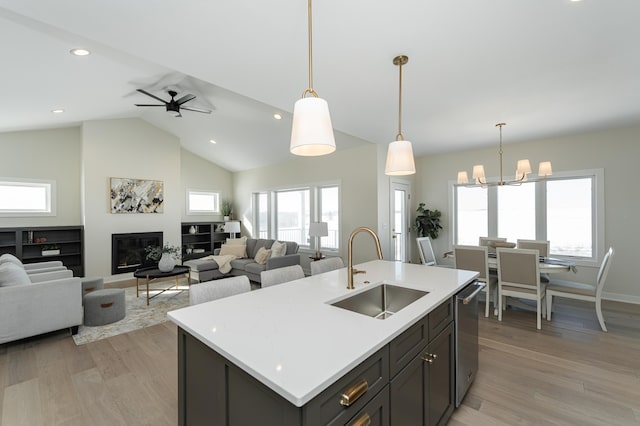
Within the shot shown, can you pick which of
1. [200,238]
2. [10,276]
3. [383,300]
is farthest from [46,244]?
[383,300]

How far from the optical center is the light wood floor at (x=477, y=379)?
194 cm

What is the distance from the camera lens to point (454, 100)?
3.26 metres

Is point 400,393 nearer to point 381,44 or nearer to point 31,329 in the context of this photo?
point 381,44

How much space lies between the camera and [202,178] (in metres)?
7.98

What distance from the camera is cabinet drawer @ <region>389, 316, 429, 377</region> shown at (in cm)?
122

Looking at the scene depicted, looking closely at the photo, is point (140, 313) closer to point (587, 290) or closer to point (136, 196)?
point (136, 196)

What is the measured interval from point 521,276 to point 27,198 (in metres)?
8.35

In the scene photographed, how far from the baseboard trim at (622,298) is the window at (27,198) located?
390 inches

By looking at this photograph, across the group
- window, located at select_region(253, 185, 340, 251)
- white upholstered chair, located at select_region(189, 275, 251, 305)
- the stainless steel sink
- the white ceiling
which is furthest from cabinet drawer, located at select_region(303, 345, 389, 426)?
window, located at select_region(253, 185, 340, 251)

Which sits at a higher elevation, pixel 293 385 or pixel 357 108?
pixel 357 108

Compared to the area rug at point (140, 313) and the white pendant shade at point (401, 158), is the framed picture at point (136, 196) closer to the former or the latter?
the area rug at point (140, 313)

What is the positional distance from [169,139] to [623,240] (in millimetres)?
8786

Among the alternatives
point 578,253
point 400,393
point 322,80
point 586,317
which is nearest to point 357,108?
point 322,80

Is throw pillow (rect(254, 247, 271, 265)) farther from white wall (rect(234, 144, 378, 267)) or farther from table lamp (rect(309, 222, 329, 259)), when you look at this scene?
white wall (rect(234, 144, 378, 267))
